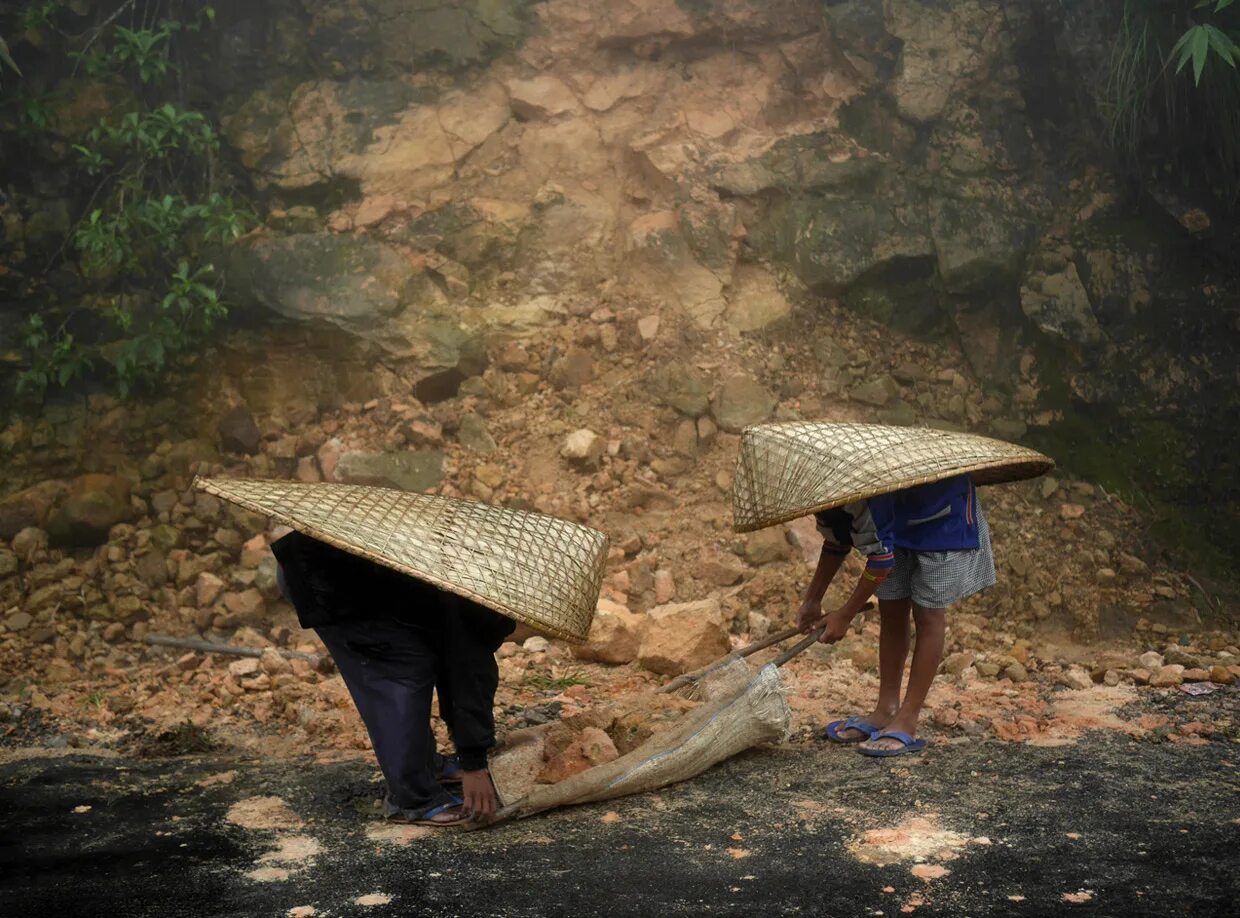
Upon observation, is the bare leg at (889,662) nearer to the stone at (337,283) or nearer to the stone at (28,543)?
the stone at (337,283)

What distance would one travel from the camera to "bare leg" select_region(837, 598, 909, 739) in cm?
437

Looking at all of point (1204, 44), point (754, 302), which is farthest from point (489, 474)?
point (1204, 44)

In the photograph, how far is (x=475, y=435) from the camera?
6641 millimetres

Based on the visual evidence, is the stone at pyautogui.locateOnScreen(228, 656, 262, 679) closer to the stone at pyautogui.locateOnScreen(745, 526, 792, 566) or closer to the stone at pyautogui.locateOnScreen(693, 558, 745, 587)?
the stone at pyautogui.locateOnScreen(693, 558, 745, 587)

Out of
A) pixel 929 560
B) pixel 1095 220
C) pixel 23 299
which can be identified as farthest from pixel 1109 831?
pixel 23 299

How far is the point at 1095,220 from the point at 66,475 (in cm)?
589

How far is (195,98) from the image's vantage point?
23.8ft

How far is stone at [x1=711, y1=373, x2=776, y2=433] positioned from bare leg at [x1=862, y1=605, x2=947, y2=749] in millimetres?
2601

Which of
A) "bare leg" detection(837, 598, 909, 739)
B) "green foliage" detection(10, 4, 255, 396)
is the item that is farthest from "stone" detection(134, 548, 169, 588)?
"bare leg" detection(837, 598, 909, 739)

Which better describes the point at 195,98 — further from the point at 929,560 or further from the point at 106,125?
the point at 929,560

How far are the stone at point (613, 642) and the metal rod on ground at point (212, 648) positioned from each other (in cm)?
119

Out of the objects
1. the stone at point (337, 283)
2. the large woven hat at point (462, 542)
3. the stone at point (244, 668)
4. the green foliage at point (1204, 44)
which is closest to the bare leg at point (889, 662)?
the large woven hat at point (462, 542)

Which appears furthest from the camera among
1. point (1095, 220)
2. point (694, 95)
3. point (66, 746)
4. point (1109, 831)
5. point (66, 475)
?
point (694, 95)

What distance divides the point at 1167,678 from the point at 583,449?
304 centimetres
